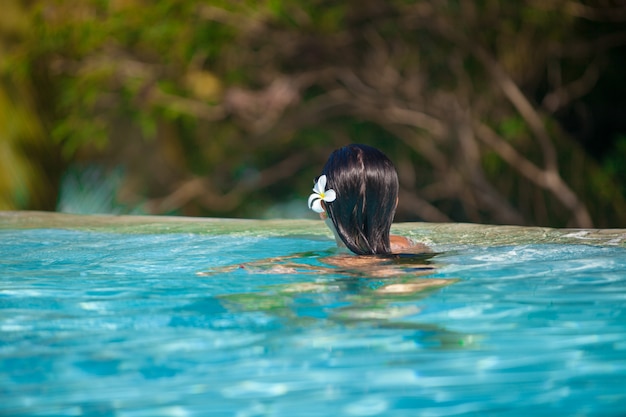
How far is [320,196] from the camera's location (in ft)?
10.3

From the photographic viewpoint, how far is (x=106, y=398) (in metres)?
1.82

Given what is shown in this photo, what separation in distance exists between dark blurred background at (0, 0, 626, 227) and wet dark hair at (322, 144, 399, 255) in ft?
12.7

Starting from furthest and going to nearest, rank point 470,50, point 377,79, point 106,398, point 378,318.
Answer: point 377,79 → point 470,50 → point 378,318 → point 106,398

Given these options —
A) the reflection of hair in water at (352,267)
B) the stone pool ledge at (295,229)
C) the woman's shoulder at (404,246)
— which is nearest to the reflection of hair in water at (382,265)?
the reflection of hair in water at (352,267)

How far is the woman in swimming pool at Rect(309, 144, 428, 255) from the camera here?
10.3 ft

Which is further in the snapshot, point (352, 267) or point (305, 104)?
point (305, 104)

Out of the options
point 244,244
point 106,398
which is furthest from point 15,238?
point 106,398

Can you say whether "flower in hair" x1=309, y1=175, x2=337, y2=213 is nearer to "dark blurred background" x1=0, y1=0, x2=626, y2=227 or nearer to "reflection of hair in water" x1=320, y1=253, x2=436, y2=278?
"reflection of hair in water" x1=320, y1=253, x2=436, y2=278

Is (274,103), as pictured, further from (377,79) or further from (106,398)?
(106,398)

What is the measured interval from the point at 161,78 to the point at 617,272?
5764mm

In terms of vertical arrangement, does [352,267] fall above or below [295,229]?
below

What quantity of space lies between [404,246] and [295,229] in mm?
995

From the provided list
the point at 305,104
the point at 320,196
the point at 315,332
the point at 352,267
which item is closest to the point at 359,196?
the point at 320,196

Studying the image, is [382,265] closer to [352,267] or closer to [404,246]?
[352,267]
